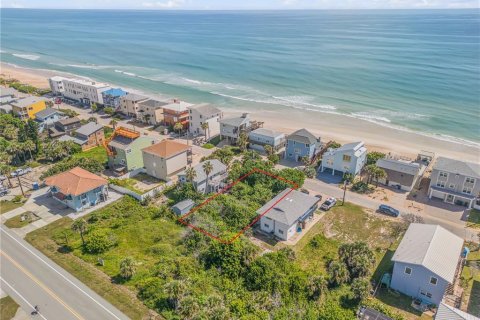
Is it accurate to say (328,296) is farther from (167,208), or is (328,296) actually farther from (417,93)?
(417,93)

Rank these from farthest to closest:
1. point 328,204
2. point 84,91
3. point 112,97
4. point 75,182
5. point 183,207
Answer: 1. point 84,91
2. point 112,97
3. point 328,204
4. point 75,182
5. point 183,207

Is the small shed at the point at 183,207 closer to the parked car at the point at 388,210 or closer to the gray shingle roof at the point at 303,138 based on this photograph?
the gray shingle roof at the point at 303,138

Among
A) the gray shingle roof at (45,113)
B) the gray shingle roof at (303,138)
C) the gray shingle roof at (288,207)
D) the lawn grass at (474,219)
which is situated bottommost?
the lawn grass at (474,219)

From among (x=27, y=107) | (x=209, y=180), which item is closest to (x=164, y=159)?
(x=209, y=180)

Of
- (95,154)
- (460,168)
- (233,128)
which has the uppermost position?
(460,168)

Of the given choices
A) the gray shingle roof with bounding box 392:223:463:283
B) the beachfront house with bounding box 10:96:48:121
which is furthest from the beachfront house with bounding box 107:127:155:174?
the gray shingle roof with bounding box 392:223:463:283

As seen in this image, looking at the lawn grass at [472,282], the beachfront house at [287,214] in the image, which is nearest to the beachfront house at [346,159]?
the beachfront house at [287,214]

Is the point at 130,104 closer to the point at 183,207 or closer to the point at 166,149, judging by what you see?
the point at 166,149
